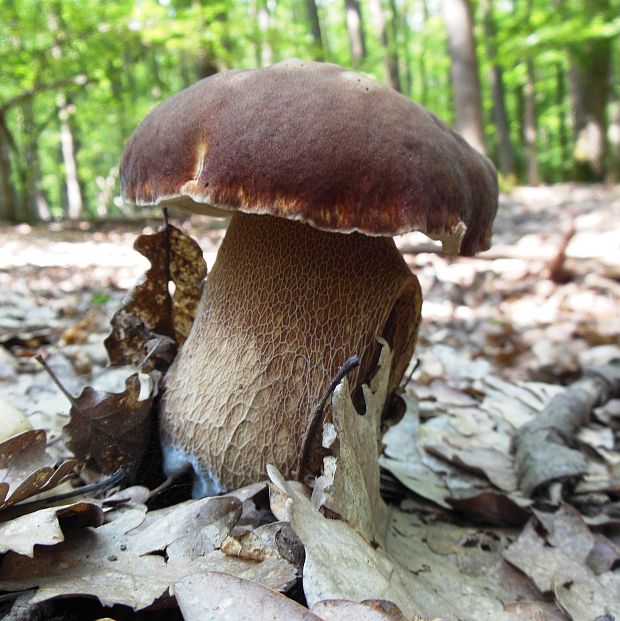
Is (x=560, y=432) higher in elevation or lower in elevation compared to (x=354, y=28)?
lower

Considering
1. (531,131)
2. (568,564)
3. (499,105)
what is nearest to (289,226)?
(568,564)

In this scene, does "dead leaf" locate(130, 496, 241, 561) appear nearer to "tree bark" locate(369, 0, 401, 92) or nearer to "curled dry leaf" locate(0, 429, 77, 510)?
"curled dry leaf" locate(0, 429, 77, 510)

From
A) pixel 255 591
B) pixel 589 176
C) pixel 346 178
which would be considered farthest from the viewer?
pixel 589 176

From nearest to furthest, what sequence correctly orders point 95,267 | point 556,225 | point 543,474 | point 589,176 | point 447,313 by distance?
point 543,474, point 447,313, point 95,267, point 556,225, point 589,176

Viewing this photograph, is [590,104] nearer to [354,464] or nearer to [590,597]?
[590,597]

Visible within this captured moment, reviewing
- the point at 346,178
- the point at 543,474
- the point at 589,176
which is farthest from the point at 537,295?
the point at 589,176

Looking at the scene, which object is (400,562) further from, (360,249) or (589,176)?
(589,176)

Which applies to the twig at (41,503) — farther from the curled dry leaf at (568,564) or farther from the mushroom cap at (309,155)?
the curled dry leaf at (568,564)
